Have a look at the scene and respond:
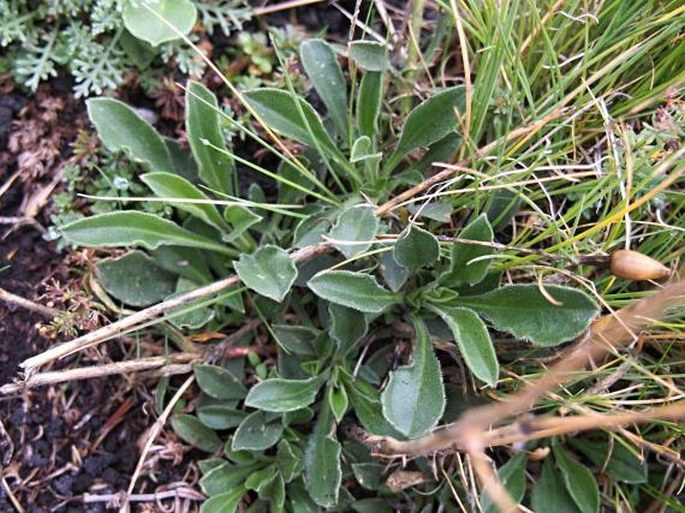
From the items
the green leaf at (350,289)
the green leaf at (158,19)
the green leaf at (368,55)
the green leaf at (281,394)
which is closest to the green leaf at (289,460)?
the green leaf at (281,394)

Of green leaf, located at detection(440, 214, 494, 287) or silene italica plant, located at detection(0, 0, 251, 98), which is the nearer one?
green leaf, located at detection(440, 214, 494, 287)

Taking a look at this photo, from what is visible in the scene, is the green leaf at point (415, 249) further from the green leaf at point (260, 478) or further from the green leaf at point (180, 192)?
the green leaf at point (260, 478)

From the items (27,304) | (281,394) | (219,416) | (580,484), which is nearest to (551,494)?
(580,484)

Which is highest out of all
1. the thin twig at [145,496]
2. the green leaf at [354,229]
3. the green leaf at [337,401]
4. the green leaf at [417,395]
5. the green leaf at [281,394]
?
the green leaf at [354,229]

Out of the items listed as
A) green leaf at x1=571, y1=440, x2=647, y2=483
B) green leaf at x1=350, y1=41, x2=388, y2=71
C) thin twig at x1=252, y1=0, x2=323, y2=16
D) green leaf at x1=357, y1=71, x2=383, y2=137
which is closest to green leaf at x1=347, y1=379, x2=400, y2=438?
green leaf at x1=571, y1=440, x2=647, y2=483

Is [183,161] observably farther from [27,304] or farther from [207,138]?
[27,304]

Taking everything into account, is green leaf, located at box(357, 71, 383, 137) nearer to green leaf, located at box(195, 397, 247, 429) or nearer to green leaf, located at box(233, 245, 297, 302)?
green leaf, located at box(233, 245, 297, 302)
